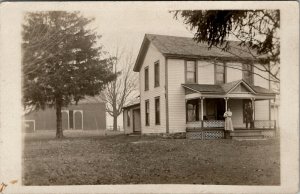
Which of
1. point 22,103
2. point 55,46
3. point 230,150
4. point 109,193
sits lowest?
point 109,193

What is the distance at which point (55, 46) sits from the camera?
27.1 feet

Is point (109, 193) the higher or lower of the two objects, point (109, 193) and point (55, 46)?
the lower

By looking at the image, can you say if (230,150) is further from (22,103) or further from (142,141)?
(22,103)

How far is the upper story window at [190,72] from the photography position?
1344 centimetres

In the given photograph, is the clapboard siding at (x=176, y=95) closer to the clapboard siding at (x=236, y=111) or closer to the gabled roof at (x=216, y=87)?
the gabled roof at (x=216, y=87)

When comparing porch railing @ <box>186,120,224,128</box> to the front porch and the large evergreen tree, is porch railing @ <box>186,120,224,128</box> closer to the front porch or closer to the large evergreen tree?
the front porch

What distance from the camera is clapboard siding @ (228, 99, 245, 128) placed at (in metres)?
11.4

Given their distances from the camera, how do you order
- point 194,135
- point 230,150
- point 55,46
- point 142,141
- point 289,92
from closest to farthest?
point 289,92 < point 55,46 < point 230,150 < point 142,141 < point 194,135

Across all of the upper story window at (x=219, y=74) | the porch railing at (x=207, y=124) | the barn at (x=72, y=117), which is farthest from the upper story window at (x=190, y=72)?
the barn at (x=72, y=117)

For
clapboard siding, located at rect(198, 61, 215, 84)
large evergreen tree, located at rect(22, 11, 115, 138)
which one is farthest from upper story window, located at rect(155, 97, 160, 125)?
large evergreen tree, located at rect(22, 11, 115, 138)

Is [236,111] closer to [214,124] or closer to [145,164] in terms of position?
[214,124]

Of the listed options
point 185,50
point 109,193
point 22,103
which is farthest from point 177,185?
point 185,50

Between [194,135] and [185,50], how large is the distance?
257 cm

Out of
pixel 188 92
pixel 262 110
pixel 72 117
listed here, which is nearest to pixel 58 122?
pixel 72 117
